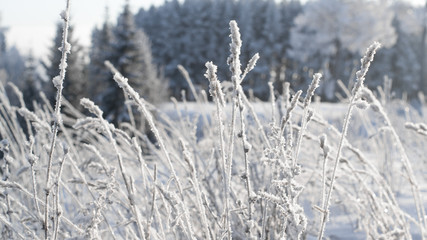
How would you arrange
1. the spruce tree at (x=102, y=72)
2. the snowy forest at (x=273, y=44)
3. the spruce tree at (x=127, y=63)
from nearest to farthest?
the spruce tree at (x=127, y=63), the spruce tree at (x=102, y=72), the snowy forest at (x=273, y=44)

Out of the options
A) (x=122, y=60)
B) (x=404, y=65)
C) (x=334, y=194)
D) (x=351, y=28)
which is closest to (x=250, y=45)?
(x=351, y=28)

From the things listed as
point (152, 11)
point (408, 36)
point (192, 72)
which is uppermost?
point (152, 11)

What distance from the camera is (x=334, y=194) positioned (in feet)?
8.00

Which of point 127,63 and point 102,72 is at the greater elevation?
point 127,63

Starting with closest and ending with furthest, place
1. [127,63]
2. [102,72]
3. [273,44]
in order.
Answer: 1. [127,63]
2. [102,72]
3. [273,44]

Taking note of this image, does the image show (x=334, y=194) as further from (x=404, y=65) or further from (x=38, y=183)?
(x=404, y=65)

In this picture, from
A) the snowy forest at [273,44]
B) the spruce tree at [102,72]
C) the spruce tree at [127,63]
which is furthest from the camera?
the snowy forest at [273,44]

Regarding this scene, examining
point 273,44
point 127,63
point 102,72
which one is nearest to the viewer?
point 127,63

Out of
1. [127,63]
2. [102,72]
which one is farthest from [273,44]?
[127,63]

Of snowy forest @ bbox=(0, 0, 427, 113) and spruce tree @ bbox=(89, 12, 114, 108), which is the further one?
snowy forest @ bbox=(0, 0, 427, 113)

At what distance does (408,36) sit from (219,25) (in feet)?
47.4

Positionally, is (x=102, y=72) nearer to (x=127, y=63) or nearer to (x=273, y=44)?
(x=127, y=63)

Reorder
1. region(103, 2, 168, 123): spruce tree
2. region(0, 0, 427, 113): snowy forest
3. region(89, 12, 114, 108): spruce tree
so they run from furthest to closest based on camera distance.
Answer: region(0, 0, 427, 113): snowy forest → region(89, 12, 114, 108): spruce tree → region(103, 2, 168, 123): spruce tree

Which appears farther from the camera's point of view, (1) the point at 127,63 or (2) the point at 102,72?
(2) the point at 102,72
